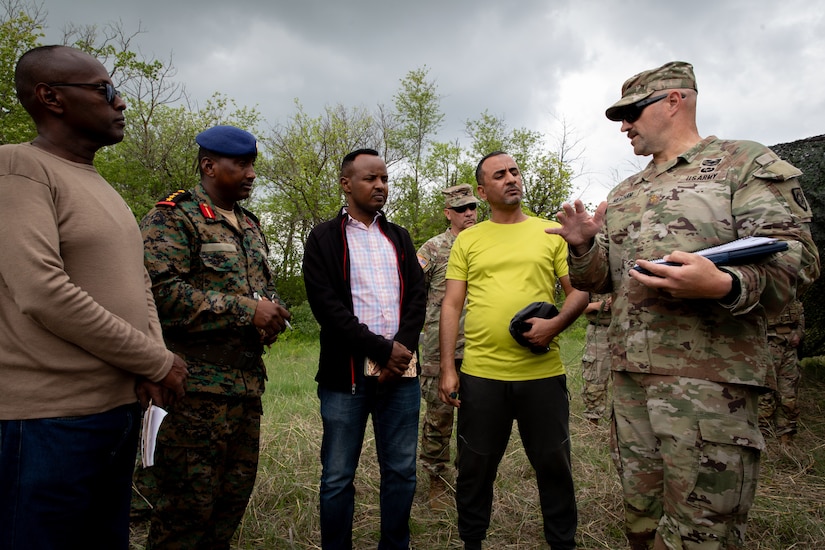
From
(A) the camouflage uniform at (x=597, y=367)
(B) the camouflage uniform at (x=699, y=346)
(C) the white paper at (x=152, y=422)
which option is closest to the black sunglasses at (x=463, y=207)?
(A) the camouflage uniform at (x=597, y=367)

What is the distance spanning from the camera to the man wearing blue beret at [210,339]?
7.42ft

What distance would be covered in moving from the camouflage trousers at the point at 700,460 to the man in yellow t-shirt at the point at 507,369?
63cm

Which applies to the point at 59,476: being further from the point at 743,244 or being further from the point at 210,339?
the point at 743,244

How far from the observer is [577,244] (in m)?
2.28

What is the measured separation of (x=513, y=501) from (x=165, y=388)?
259cm

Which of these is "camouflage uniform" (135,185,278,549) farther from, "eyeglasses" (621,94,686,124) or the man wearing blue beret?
"eyeglasses" (621,94,686,124)

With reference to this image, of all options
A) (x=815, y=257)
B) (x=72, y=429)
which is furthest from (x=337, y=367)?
(x=815, y=257)

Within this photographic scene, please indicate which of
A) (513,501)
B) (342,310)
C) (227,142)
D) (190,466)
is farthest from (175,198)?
(513,501)

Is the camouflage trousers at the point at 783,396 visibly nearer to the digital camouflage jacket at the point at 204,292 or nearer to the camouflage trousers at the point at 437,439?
the camouflage trousers at the point at 437,439

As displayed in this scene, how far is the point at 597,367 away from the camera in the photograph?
5707mm

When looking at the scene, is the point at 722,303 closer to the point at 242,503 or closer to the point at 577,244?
→ the point at 577,244

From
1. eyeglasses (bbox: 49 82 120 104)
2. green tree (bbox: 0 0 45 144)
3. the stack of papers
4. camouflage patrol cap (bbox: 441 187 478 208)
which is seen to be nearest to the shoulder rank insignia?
eyeglasses (bbox: 49 82 120 104)

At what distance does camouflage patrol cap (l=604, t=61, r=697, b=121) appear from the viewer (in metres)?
2.18

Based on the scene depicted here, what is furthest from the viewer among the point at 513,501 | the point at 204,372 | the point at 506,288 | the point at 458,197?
the point at 458,197
